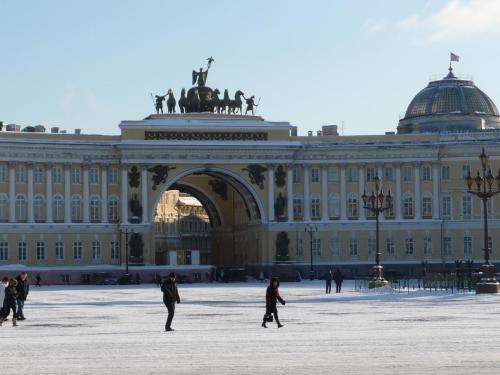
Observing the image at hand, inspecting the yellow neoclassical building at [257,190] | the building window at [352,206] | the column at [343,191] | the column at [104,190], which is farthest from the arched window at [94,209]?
the building window at [352,206]

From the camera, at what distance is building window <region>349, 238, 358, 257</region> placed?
102312 mm

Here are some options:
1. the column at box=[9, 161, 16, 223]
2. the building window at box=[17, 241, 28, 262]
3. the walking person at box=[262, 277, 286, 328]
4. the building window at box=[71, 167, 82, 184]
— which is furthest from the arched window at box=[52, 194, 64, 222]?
the walking person at box=[262, 277, 286, 328]

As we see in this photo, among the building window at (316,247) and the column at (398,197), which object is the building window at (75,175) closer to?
the building window at (316,247)

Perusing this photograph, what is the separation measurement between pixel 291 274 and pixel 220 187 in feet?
52.8

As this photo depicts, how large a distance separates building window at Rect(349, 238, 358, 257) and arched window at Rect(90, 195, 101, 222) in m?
20.2

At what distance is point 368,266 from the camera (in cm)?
10181

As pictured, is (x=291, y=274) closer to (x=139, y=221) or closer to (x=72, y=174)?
(x=139, y=221)

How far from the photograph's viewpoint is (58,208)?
98.3m

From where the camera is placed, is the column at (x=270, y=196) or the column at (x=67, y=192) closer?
the column at (x=67, y=192)

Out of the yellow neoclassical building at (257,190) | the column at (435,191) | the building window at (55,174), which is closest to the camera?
the yellow neoclassical building at (257,190)

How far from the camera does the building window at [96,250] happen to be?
9869cm

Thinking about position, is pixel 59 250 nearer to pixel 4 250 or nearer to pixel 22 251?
pixel 22 251

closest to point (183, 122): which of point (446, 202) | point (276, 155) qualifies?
point (276, 155)

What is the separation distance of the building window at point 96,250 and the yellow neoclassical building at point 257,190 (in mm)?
110
